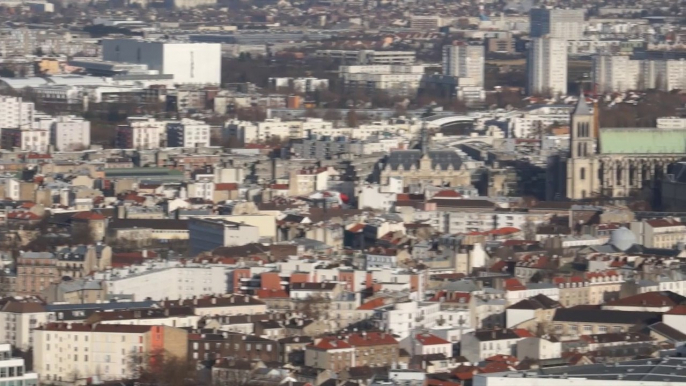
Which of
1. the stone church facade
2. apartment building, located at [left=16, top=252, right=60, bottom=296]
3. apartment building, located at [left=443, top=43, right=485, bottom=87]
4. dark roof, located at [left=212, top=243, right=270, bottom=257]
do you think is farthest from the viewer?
apartment building, located at [left=443, top=43, right=485, bottom=87]

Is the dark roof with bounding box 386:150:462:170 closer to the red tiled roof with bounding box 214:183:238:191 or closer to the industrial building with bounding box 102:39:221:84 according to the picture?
the red tiled roof with bounding box 214:183:238:191

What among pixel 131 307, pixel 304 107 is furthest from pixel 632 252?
pixel 304 107

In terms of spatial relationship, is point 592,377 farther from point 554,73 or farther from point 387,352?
point 554,73

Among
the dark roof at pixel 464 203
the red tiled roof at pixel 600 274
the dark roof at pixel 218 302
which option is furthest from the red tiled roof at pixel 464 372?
the dark roof at pixel 464 203

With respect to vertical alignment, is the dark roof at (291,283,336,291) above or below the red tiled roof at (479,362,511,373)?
below

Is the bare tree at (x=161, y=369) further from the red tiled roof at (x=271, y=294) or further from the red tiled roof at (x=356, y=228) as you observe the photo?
the red tiled roof at (x=356, y=228)

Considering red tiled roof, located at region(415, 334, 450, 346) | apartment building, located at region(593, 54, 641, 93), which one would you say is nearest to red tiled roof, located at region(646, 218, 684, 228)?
red tiled roof, located at region(415, 334, 450, 346)
